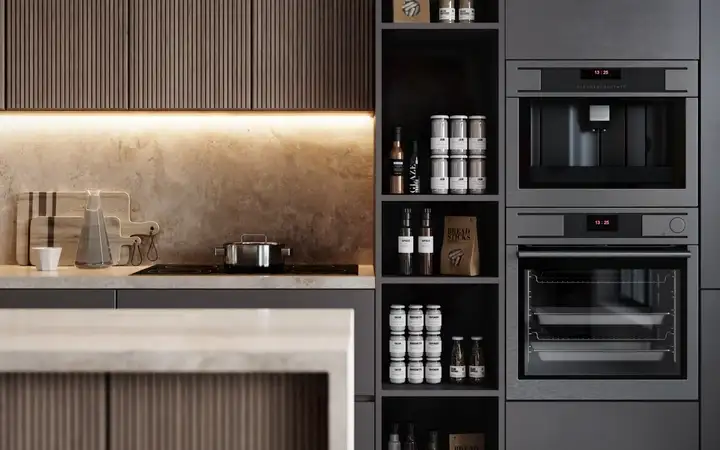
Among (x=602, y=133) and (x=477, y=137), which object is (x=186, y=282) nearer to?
(x=477, y=137)

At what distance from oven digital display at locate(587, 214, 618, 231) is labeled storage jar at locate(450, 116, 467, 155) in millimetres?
500

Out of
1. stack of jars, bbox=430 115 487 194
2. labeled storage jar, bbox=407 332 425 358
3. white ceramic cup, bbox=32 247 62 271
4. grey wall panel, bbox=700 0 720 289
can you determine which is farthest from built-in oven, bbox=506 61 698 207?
white ceramic cup, bbox=32 247 62 271

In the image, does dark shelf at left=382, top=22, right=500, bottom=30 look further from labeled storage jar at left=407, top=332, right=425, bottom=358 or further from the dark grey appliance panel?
labeled storage jar at left=407, top=332, right=425, bottom=358

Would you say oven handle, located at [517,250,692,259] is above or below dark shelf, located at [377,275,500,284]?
above

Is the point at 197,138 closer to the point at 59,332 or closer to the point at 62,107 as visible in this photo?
the point at 62,107

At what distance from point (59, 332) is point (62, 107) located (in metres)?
2.10

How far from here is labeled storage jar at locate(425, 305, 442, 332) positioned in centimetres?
305

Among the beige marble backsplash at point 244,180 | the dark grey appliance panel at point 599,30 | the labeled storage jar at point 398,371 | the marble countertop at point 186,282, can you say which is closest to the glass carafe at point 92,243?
the beige marble backsplash at point 244,180

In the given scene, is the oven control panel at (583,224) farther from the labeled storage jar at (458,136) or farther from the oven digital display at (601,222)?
the labeled storage jar at (458,136)

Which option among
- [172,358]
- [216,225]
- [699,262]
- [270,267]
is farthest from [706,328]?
[172,358]

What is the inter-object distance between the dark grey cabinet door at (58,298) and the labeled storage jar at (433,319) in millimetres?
Result: 1115

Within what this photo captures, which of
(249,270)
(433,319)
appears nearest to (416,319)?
(433,319)

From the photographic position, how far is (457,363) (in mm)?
3064

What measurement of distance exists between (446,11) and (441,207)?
0.79 meters
